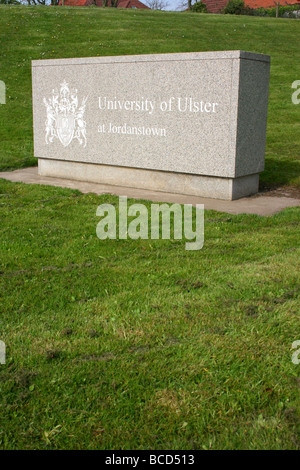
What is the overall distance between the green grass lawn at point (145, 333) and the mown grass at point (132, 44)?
193 inches

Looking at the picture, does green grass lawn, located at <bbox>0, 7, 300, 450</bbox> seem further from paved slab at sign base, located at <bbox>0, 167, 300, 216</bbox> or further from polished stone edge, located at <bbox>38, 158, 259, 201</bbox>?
polished stone edge, located at <bbox>38, 158, 259, 201</bbox>

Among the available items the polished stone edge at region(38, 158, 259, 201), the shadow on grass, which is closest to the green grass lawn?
the polished stone edge at region(38, 158, 259, 201)

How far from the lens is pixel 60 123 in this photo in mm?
9586

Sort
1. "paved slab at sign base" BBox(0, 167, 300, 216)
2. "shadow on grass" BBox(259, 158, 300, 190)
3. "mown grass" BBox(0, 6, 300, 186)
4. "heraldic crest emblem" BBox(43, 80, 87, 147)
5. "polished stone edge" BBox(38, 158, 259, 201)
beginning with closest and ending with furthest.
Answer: "paved slab at sign base" BBox(0, 167, 300, 216) → "polished stone edge" BBox(38, 158, 259, 201) → "shadow on grass" BBox(259, 158, 300, 190) → "heraldic crest emblem" BBox(43, 80, 87, 147) → "mown grass" BBox(0, 6, 300, 186)

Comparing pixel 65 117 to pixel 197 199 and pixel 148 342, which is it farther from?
pixel 148 342

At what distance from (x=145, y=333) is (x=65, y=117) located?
6.83 meters

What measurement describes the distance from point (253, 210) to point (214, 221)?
0.99 meters

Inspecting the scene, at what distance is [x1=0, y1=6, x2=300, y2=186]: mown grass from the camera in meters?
12.8

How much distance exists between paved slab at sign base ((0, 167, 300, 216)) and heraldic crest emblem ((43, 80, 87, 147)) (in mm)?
864

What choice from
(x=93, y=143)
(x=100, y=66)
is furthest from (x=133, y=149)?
(x=100, y=66)

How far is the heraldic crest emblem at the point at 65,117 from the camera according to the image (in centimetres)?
923

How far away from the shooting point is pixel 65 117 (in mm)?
9461

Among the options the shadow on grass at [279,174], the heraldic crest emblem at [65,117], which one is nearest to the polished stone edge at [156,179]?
the heraldic crest emblem at [65,117]

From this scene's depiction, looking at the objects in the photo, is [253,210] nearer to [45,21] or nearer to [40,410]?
[40,410]
